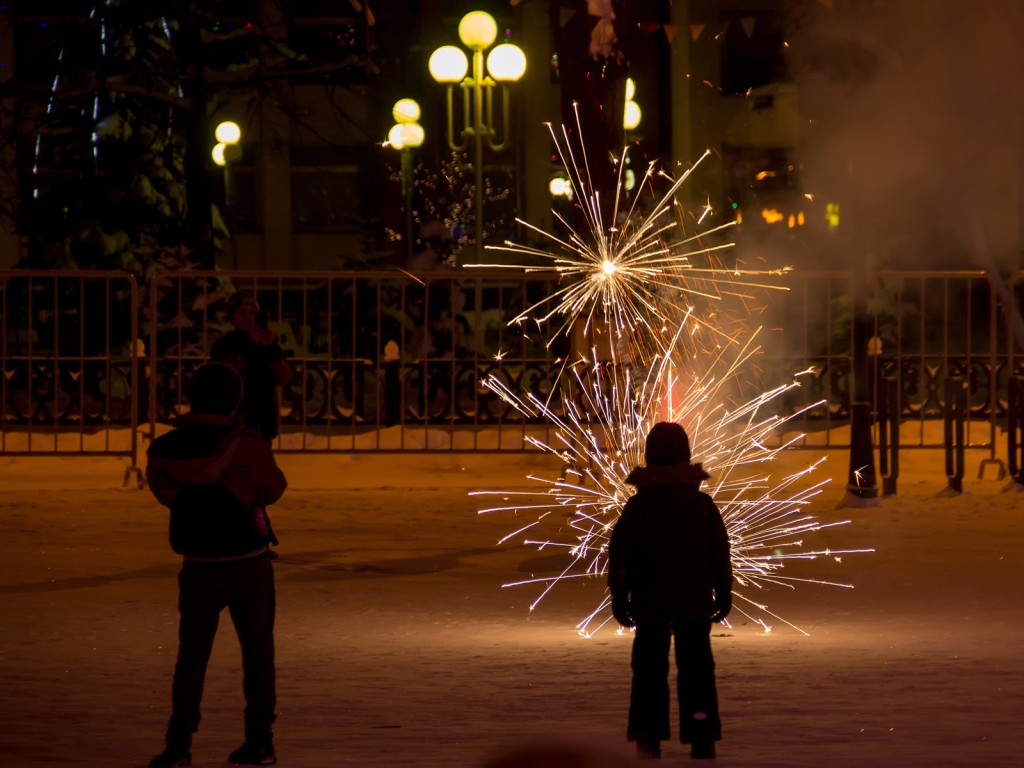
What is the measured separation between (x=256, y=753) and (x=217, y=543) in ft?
2.35

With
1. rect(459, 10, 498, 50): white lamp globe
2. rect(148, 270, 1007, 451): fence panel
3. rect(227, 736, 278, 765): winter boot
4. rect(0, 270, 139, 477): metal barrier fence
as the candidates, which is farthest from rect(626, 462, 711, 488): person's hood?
rect(459, 10, 498, 50): white lamp globe

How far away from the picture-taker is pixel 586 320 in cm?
1641

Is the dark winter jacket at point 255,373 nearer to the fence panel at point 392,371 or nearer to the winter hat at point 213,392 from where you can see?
the winter hat at point 213,392

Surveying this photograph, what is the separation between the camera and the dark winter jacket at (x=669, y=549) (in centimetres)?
649

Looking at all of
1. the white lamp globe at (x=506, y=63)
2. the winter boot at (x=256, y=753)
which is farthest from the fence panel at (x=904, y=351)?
the winter boot at (x=256, y=753)

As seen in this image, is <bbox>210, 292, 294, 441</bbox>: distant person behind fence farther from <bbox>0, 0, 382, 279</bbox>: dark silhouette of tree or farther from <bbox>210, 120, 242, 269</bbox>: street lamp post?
<bbox>210, 120, 242, 269</bbox>: street lamp post

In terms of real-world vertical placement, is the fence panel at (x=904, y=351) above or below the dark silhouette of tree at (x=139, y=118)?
below

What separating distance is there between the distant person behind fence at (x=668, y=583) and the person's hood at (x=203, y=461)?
1363 millimetres

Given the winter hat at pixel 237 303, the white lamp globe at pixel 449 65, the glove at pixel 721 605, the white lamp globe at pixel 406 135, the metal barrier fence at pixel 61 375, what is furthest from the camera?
the white lamp globe at pixel 406 135

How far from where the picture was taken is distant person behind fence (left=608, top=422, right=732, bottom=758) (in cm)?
649

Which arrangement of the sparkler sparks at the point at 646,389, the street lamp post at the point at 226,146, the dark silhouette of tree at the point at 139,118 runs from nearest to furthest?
the sparkler sparks at the point at 646,389 < the dark silhouette of tree at the point at 139,118 < the street lamp post at the point at 226,146

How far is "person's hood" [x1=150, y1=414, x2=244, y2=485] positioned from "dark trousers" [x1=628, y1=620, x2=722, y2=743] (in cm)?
155

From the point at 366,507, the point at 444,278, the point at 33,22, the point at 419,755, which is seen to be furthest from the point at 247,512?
the point at 33,22

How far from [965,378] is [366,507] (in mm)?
5379
